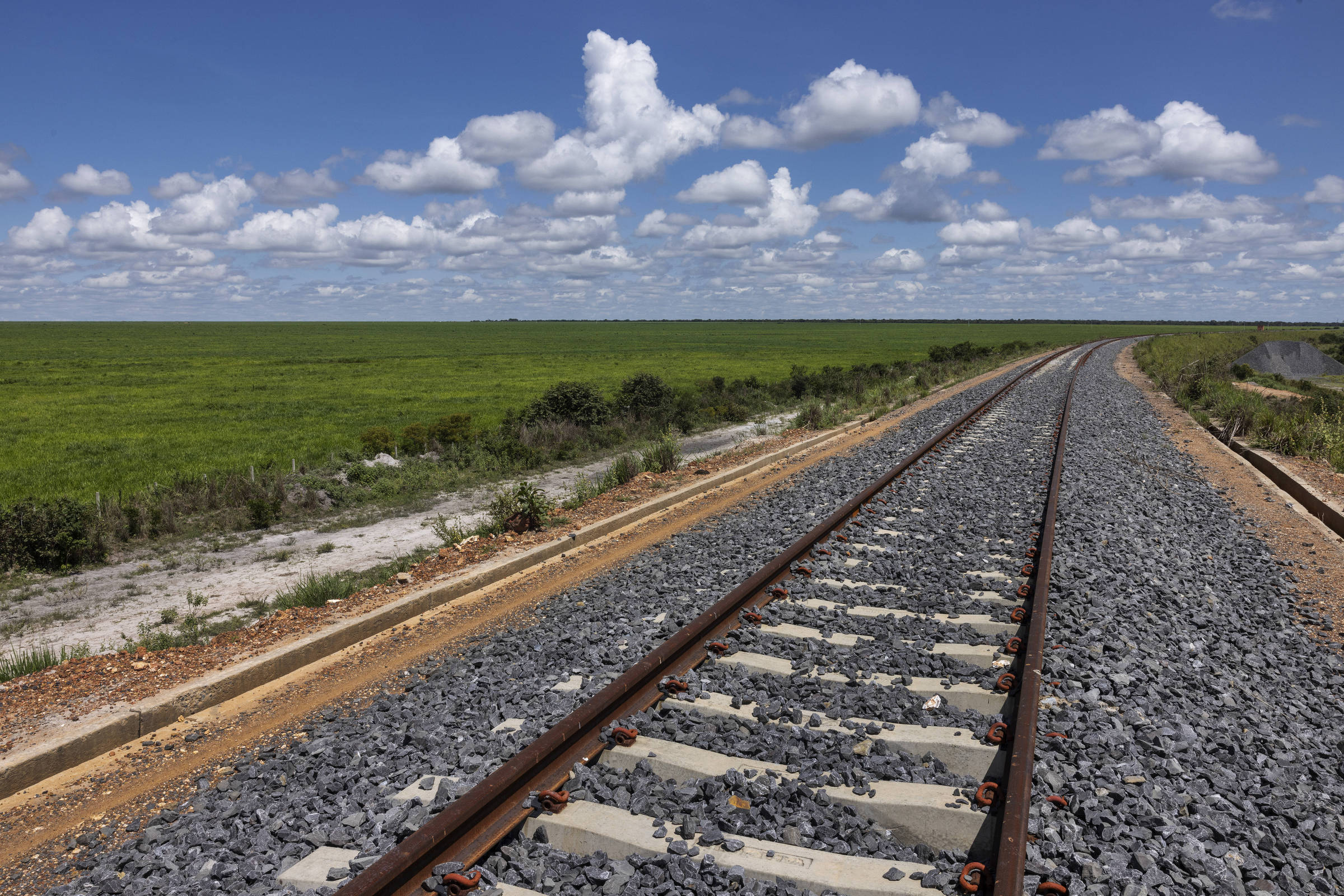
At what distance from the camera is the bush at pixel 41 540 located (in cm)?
1005

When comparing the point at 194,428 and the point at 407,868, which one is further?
the point at 194,428

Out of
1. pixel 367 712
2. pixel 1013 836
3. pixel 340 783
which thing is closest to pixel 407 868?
pixel 340 783

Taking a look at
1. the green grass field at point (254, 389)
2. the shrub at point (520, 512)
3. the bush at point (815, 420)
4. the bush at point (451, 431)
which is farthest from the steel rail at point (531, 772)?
the green grass field at point (254, 389)

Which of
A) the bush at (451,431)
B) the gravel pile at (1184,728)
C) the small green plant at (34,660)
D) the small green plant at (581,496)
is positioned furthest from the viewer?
the bush at (451,431)

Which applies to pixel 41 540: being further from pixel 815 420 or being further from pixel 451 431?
pixel 815 420

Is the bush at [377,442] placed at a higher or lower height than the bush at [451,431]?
lower

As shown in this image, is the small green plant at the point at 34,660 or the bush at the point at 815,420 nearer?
the small green plant at the point at 34,660

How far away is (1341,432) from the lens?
1495cm

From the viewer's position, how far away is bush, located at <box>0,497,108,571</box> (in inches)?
396

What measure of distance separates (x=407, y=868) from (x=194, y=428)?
2863 centimetres

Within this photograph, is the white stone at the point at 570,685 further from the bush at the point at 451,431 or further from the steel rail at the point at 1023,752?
the bush at the point at 451,431

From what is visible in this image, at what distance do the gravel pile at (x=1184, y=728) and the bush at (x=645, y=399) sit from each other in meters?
15.6

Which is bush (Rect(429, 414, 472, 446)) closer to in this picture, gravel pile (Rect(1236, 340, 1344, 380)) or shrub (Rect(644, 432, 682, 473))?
shrub (Rect(644, 432, 682, 473))

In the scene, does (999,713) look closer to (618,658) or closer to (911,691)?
(911,691)
